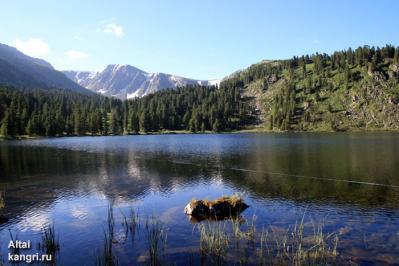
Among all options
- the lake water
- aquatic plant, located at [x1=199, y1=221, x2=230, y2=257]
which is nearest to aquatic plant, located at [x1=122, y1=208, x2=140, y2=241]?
the lake water

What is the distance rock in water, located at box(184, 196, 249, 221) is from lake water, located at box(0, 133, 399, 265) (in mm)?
1212

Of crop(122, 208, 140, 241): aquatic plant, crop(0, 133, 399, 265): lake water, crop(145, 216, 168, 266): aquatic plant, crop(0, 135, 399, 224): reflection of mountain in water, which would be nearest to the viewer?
crop(145, 216, 168, 266): aquatic plant

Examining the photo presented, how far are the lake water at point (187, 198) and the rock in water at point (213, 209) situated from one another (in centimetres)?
121

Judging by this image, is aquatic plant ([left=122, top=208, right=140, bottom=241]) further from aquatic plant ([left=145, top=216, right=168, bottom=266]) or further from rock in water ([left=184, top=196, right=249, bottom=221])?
rock in water ([left=184, top=196, right=249, bottom=221])

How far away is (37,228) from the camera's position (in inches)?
1393

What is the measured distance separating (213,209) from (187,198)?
1089 centimetres

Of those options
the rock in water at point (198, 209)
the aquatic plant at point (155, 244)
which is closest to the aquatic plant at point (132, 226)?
the aquatic plant at point (155, 244)

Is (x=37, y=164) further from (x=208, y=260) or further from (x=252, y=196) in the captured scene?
(x=208, y=260)

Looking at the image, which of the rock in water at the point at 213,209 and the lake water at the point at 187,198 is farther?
the rock in water at the point at 213,209

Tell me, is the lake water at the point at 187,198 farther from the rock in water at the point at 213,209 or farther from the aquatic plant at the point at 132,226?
the rock in water at the point at 213,209

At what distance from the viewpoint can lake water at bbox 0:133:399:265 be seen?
30062mm

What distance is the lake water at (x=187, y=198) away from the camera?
98.6 ft

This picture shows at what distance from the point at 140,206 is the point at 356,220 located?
26333mm

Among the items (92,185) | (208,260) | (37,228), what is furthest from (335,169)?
(37,228)
